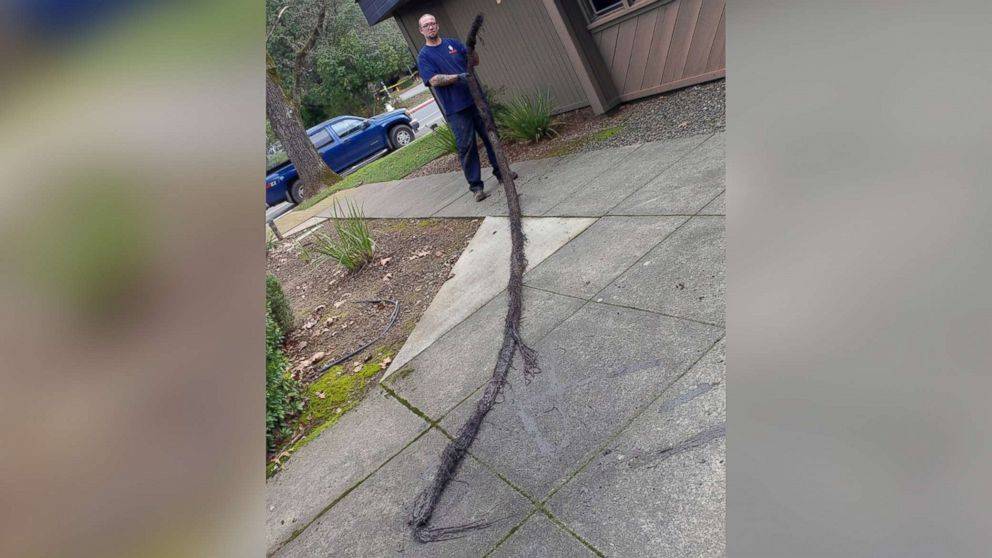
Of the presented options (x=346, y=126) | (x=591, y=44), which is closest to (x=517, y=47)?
(x=591, y=44)

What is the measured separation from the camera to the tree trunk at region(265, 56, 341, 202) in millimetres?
16031

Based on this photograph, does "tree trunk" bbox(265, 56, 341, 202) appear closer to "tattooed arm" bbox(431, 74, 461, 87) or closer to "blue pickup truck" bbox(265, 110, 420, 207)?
"blue pickup truck" bbox(265, 110, 420, 207)

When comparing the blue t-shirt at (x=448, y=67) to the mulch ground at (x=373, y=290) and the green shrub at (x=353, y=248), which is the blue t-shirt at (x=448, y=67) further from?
the green shrub at (x=353, y=248)

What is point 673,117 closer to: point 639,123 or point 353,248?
point 639,123

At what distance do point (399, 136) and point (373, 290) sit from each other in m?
13.2

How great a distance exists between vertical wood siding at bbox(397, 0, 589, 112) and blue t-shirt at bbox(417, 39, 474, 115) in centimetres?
316

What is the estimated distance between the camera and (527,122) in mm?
8703

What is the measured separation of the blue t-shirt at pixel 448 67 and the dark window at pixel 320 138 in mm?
11801
